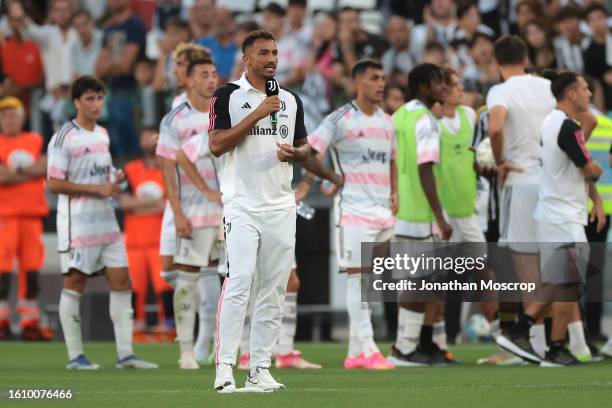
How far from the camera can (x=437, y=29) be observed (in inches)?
818

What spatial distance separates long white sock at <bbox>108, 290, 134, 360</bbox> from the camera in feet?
44.9

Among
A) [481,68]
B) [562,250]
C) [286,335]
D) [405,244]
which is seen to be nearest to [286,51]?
[481,68]

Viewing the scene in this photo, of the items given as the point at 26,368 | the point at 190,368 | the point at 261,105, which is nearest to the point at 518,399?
the point at 261,105

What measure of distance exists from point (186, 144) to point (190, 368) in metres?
2.08

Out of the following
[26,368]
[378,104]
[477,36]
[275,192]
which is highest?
[477,36]

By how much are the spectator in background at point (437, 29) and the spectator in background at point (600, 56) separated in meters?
2.02

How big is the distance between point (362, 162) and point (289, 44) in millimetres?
7180

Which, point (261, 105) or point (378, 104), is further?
point (378, 104)

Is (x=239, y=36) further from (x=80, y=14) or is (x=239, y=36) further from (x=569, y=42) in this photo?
(x=569, y=42)

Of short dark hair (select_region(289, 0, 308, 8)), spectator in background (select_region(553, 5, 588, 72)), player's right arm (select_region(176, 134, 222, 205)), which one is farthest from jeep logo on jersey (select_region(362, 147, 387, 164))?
short dark hair (select_region(289, 0, 308, 8))

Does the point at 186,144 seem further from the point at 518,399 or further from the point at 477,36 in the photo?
the point at 477,36

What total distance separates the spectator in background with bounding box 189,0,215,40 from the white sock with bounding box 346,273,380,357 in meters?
8.50

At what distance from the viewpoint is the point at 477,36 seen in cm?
1906

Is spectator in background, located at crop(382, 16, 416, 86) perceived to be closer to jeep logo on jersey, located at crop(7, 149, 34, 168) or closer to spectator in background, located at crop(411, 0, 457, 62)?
spectator in background, located at crop(411, 0, 457, 62)
